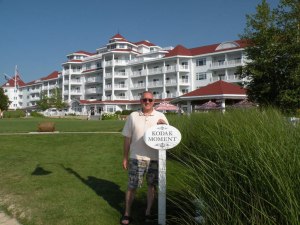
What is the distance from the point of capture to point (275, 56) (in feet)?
42.2

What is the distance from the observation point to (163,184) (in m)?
4.31

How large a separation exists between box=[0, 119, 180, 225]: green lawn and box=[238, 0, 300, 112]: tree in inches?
248

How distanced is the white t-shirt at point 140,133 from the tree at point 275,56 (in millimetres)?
8894

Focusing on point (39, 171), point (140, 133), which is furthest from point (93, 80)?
point (140, 133)

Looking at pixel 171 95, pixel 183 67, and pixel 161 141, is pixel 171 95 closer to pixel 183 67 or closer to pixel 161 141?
pixel 183 67

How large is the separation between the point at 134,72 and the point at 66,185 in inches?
2591

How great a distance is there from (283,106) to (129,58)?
63.3 meters

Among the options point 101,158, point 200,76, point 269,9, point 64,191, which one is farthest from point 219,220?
point 200,76

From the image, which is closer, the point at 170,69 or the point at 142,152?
the point at 142,152

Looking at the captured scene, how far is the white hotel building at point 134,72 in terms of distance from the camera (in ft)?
196

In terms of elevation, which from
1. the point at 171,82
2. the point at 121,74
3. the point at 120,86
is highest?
the point at 121,74

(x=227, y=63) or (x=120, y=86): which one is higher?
(x=227, y=63)

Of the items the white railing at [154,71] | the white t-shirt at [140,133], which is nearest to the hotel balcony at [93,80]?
the white railing at [154,71]

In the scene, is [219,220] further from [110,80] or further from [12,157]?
[110,80]
